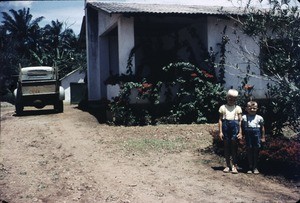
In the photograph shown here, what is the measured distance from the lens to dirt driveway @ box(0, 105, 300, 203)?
4387 mm

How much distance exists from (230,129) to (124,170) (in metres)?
2.01

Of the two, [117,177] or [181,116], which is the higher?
[181,116]

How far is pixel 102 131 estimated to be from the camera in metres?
9.04

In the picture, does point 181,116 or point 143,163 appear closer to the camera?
point 143,163

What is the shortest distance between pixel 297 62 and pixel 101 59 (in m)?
10.1

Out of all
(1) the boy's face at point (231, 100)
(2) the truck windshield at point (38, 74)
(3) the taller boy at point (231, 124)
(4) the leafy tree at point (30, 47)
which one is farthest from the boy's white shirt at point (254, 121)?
(2) the truck windshield at point (38, 74)

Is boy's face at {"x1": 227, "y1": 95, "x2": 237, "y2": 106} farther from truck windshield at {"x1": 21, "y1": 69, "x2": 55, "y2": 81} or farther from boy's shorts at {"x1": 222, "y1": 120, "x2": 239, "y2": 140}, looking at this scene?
truck windshield at {"x1": 21, "y1": 69, "x2": 55, "y2": 81}

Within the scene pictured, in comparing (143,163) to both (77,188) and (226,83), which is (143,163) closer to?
(77,188)

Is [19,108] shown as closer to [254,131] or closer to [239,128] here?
[239,128]

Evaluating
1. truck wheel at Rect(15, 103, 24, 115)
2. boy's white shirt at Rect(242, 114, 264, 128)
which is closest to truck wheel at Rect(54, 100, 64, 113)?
truck wheel at Rect(15, 103, 24, 115)

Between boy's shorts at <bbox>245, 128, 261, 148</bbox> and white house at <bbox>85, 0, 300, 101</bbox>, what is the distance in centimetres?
227

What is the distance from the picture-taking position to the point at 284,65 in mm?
5523

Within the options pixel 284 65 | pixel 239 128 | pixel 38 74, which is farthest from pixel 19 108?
pixel 284 65

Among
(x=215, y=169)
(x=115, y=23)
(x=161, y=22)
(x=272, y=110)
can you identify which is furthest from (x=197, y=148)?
(x=161, y=22)
